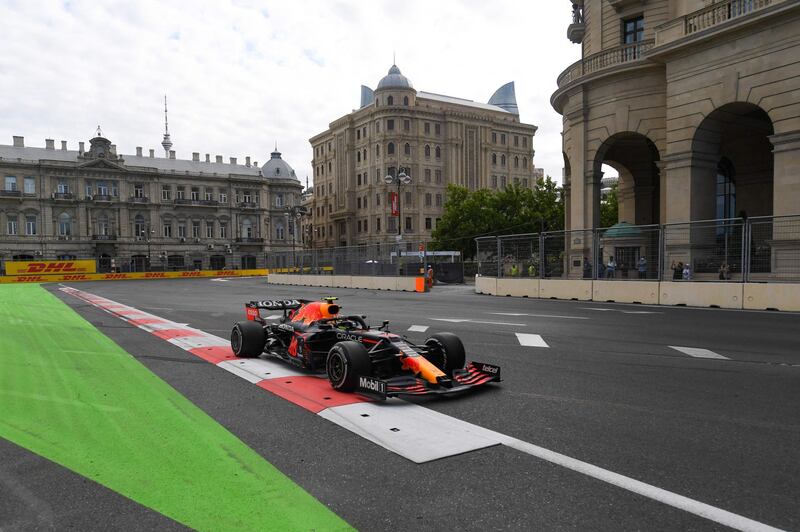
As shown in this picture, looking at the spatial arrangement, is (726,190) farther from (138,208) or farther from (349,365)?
(138,208)

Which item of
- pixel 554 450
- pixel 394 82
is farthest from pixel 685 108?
pixel 394 82

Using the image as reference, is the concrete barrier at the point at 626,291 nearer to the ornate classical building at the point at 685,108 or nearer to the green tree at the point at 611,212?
the ornate classical building at the point at 685,108

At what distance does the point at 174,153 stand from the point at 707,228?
93685 mm

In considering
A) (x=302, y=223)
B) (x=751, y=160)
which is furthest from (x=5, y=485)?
(x=302, y=223)

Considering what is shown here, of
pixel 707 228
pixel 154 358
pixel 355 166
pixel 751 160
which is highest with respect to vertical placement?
pixel 355 166

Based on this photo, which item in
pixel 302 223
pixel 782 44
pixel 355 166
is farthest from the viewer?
pixel 302 223

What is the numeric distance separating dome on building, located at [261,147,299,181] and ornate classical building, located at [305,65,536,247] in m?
7.47

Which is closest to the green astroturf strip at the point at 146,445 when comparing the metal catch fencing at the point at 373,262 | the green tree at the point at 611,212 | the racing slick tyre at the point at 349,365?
the racing slick tyre at the point at 349,365

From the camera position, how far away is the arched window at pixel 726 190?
29.6 m

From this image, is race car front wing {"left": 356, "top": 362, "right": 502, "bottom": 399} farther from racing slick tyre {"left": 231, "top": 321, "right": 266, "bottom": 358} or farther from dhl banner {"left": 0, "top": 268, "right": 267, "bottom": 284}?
dhl banner {"left": 0, "top": 268, "right": 267, "bottom": 284}

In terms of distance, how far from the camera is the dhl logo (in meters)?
52.0

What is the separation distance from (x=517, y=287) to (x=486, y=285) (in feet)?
6.78

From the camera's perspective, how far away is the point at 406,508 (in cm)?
331

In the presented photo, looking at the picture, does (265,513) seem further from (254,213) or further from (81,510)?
(254,213)
